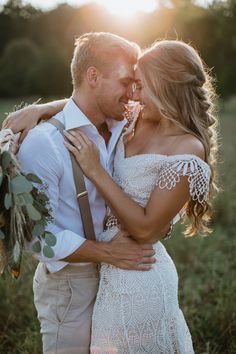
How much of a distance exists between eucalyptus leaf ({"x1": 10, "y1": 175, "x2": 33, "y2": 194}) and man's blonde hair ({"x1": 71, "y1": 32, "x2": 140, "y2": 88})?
101cm

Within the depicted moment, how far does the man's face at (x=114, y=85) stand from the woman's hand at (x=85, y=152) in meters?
0.29

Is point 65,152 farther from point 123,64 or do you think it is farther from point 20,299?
point 20,299

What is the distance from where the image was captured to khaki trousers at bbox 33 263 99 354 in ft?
9.81

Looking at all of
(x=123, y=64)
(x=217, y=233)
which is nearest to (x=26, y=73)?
(x=217, y=233)

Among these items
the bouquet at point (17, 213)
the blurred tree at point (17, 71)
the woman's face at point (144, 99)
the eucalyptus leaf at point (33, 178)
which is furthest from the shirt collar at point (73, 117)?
the blurred tree at point (17, 71)

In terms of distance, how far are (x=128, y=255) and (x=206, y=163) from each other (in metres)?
0.62

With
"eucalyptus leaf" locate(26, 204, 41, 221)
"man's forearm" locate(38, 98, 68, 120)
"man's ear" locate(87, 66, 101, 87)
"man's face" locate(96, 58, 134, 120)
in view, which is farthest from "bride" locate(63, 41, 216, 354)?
"eucalyptus leaf" locate(26, 204, 41, 221)

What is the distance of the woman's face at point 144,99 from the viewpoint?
117 inches

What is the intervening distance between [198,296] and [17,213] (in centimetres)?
304

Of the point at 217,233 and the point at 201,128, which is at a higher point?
the point at 201,128

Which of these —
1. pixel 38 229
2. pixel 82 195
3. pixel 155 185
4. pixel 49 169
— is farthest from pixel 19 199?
pixel 155 185

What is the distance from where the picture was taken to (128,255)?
9.62 ft

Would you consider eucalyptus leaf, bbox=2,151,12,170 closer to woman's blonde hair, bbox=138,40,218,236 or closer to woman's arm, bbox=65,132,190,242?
woman's arm, bbox=65,132,190,242

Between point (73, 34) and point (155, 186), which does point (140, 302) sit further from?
point (73, 34)
